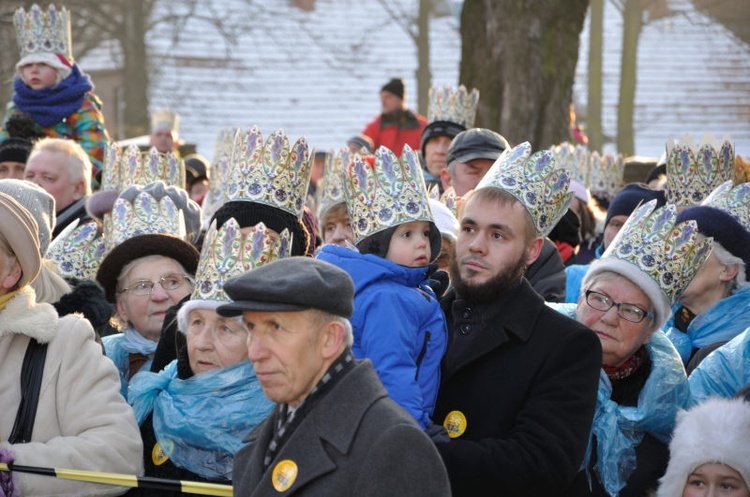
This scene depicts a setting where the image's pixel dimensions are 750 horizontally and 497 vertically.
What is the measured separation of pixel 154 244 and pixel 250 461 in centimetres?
233

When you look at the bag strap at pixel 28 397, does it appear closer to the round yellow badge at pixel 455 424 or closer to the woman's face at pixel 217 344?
the woman's face at pixel 217 344

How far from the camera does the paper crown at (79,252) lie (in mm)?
6883

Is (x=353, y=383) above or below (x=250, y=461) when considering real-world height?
above

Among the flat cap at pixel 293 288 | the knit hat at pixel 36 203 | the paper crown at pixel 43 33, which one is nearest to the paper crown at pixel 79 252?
the knit hat at pixel 36 203

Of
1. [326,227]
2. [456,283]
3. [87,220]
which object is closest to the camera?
[456,283]

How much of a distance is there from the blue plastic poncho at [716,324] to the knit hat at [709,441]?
141cm

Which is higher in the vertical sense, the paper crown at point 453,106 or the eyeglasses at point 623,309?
the paper crown at point 453,106

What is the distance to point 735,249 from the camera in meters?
6.57

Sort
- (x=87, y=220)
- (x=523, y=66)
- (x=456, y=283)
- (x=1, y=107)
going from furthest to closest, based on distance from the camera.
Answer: (x=1, y=107) → (x=523, y=66) → (x=87, y=220) → (x=456, y=283)

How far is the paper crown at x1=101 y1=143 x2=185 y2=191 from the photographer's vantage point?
28.3ft

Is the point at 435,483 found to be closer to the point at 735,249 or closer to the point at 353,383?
the point at 353,383

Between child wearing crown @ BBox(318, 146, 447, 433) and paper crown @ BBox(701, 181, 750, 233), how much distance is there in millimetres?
2276

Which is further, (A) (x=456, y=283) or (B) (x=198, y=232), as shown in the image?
(B) (x=198, y=232)

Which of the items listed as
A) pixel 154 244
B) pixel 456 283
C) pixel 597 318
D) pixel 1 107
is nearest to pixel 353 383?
pixel 456 283
